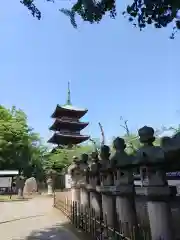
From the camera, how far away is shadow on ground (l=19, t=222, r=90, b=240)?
8.38 metres

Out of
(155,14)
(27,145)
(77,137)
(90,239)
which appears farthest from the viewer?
(77,137)

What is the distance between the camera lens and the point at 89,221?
789 cm

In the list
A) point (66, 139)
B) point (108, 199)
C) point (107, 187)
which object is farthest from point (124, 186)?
point (66, 139)

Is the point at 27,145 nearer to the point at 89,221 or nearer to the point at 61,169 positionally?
the point at 61,169

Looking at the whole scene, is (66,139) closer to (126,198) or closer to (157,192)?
(126,198)

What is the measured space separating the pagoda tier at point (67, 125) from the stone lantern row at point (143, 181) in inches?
1431

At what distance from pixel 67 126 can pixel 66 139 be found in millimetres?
2758

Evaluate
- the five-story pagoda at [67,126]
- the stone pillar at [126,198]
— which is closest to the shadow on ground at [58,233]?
the stone pillar at [126,198]

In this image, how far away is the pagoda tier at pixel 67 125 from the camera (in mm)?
46469

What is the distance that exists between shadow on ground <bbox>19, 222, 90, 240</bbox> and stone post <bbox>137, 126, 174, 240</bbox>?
3.49 meters

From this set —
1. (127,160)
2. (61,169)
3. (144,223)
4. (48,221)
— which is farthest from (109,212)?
(61,169)

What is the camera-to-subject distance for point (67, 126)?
4716 centimetres

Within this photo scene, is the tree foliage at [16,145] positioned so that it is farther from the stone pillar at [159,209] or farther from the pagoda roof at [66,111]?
the stone pillar at [159,209]

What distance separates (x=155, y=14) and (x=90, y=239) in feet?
20.3
